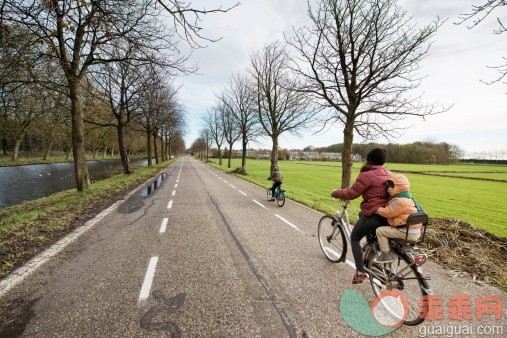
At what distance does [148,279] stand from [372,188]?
3.76m

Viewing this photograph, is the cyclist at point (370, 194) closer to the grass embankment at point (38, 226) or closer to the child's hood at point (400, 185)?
the child's hood at point (400, 185)

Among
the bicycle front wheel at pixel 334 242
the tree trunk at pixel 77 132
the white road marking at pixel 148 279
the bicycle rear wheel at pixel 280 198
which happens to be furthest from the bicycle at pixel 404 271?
the tree trunk at pixel 77 132

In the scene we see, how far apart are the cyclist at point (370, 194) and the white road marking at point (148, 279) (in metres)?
3.17

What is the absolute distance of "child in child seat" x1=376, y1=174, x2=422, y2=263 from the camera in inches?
122

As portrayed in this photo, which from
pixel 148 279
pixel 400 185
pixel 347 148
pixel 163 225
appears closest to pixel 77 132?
pixel 163 225

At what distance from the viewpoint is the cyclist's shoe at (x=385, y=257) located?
3338 millimetres

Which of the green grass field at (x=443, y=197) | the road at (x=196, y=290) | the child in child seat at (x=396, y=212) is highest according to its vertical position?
the child in child seat at (x=396, y=212)

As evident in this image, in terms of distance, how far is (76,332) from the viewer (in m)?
2.71

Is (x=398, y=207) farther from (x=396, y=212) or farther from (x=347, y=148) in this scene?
(x=347, y=148)

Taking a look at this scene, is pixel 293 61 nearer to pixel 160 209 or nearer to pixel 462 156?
pixel 160 209

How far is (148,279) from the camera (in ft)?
12.7

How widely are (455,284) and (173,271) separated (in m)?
4.77

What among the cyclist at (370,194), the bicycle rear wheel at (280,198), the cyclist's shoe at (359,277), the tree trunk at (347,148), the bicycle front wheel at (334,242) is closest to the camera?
the cyclist at (370,194)

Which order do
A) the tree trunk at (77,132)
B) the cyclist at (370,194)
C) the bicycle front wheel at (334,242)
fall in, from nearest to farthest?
the cyclist at (370,194), the bicycle front wheel at (334,242), the tree trunk at (77,132)
